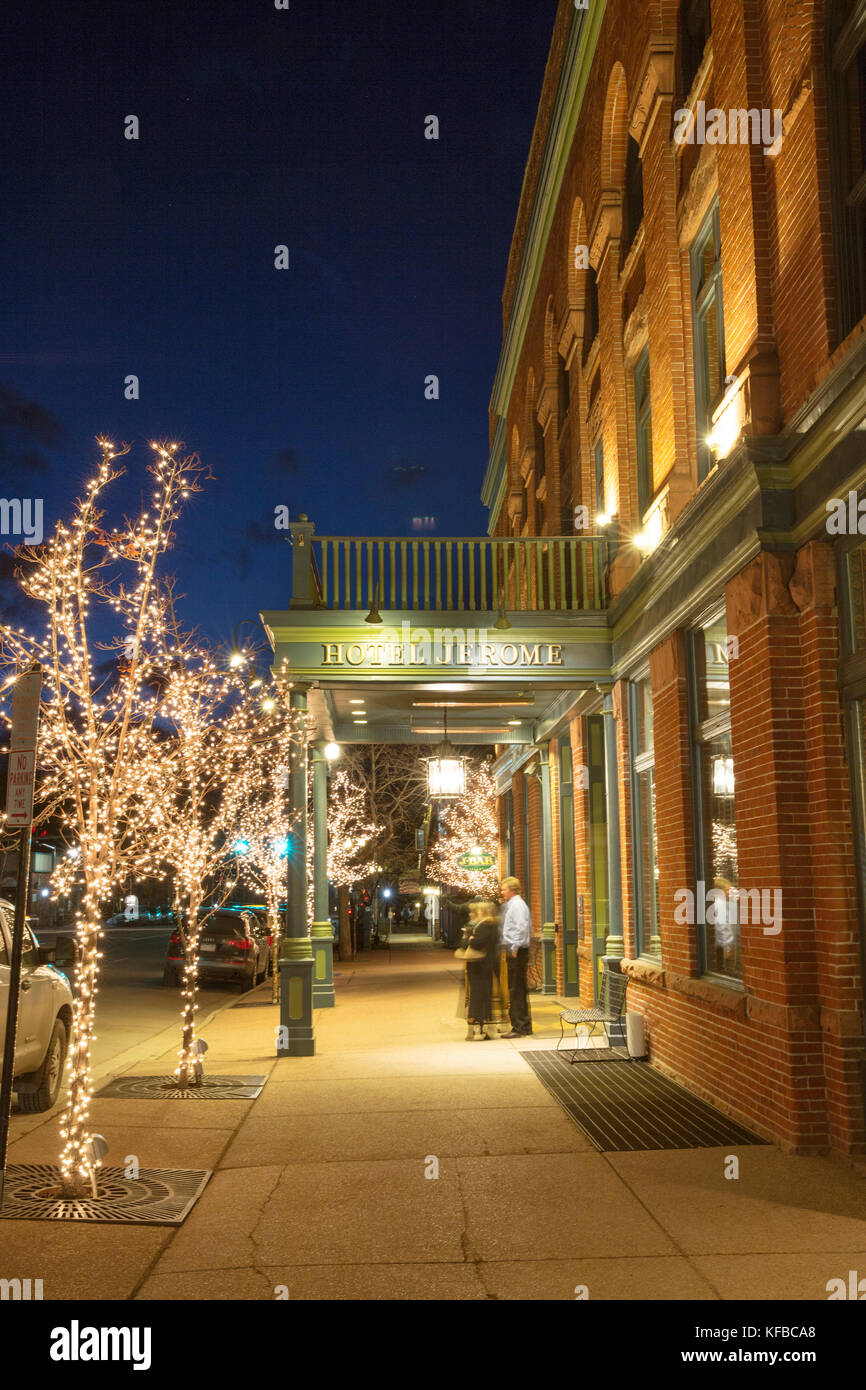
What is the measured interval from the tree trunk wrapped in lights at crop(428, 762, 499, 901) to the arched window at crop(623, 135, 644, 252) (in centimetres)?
2201

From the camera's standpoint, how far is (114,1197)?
7.12 metres

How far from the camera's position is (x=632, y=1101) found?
32.4 ft

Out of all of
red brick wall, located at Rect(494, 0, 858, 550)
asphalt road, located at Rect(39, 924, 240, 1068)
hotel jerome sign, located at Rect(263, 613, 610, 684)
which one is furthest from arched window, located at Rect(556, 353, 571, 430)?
asphalt road, located at Rect(39, 924, 240, 1068)

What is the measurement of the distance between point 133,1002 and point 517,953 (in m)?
9.47

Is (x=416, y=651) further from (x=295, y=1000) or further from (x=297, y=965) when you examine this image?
(x=295, y=1000)

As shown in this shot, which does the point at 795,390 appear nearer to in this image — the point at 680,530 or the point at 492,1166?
the point at 680,530

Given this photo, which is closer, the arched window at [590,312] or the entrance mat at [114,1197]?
the entrance mat at [114,1197]

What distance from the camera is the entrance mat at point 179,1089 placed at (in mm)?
10602

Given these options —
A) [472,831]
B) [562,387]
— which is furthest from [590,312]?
[472,831]

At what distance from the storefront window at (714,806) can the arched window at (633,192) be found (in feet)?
18.8

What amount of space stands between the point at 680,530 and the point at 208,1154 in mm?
6142

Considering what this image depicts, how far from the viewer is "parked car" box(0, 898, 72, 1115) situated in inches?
389

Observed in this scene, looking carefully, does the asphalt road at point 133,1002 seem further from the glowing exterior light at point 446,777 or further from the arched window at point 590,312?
the arched window at point 590,312

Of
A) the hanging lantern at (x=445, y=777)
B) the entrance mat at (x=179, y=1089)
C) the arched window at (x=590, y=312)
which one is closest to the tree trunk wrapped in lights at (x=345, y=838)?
the hanging lantern at (x=445, y=777)
